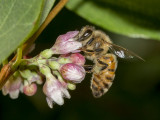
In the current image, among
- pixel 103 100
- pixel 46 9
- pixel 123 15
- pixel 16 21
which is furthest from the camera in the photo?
pixel 103 100

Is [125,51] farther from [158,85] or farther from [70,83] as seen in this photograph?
[158,85]

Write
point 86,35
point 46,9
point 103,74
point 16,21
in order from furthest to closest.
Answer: point 103,74, point 86,35, point 46,9, point 16,21

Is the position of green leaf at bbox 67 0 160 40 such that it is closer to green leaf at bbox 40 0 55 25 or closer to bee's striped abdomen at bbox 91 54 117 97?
bee's striped abdomen at bbox 91 54 117 97

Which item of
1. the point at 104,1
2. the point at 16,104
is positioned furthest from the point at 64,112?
the point at 104,1

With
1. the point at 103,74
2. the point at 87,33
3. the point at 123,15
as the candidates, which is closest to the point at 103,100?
the point at 123,15

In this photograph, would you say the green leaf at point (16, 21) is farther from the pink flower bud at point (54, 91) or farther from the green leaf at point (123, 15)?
the green leaf at point (123, 15)

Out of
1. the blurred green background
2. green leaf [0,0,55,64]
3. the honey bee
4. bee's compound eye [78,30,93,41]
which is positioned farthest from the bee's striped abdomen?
the blurred green background

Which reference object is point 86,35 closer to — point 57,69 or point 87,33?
point 87,33
